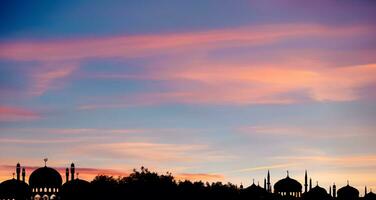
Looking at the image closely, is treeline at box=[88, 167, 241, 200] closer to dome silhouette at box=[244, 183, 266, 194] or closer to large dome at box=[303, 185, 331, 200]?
dome silhouette at box=[244, 183, 266, 194]

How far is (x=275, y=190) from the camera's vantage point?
553ft

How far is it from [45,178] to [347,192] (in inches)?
3382

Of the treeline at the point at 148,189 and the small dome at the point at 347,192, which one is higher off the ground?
the small dome at the point at 347,192

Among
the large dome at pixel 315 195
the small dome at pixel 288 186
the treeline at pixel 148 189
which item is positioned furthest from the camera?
the small dome at pixel 288 186

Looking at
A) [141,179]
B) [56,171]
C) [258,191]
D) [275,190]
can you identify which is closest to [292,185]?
[275,190]

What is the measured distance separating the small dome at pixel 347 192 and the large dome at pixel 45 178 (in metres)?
82.1

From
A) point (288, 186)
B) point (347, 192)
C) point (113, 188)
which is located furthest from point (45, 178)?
point (347, 192)

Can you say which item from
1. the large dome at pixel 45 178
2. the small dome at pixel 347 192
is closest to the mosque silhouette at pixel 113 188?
the large dome at pixel 45 178

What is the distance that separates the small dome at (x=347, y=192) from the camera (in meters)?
185

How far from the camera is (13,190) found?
125250mm

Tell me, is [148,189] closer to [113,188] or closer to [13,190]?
[113,188]

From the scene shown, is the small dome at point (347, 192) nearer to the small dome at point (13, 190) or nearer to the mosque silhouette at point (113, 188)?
the mosque silhouette at point (113, 188)

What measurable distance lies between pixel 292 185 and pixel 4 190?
220ft

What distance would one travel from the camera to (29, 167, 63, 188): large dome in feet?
410
